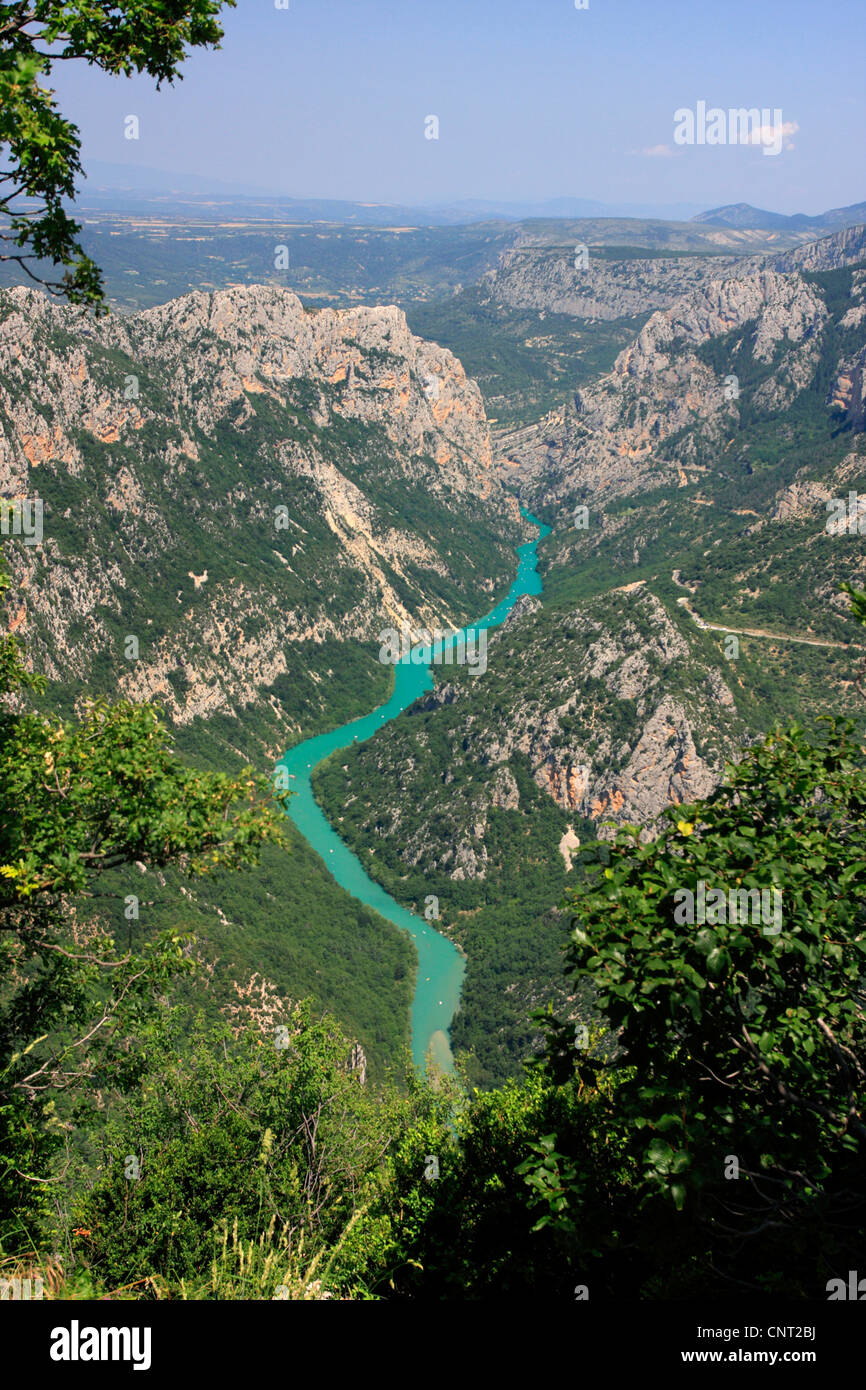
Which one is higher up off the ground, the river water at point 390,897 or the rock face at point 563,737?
the rock face at point 563,737

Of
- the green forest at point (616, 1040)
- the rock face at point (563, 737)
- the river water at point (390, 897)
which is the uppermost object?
the green forest at point (616, 1040)

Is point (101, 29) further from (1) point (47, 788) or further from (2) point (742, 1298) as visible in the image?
(2) point (742, 1298)

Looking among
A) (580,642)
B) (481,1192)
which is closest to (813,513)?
(580,642)

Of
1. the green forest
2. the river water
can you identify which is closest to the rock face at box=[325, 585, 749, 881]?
the river water

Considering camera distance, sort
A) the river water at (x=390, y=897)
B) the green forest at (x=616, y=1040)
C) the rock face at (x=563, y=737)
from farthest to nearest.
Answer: the rock face at (x=563, y=737) → the river water at (x=390, y=897) → the green forest at (x=616, y=1040)

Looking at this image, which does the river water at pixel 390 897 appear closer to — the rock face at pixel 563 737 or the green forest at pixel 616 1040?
the rock face at pixel 563 737

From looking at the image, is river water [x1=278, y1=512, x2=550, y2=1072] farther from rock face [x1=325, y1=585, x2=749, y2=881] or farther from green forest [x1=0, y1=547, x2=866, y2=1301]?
green forest [x1=0, y1=547, x2=866, y2=1301]

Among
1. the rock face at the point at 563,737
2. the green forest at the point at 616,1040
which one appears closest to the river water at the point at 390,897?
the rock face at the point at 563,737

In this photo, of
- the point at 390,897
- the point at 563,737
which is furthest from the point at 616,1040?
the point at 390,897
